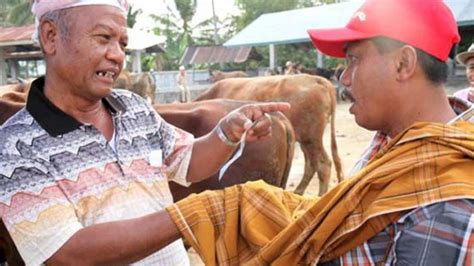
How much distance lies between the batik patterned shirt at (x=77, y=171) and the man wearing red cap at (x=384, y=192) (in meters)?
0.39

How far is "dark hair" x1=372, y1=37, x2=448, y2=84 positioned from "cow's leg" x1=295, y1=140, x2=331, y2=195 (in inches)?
247

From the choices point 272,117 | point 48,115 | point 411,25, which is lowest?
point 272,117

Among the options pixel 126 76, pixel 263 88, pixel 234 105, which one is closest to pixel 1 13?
pixel 126 76

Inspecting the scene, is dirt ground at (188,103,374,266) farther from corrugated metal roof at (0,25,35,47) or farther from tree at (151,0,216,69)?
tree at (151,0,216,69)

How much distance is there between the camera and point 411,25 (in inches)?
57.7

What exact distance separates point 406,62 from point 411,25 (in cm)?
9

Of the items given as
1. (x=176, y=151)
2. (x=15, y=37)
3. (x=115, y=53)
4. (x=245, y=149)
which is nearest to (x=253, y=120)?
(x=176, y=151)

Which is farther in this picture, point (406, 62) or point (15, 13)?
point (15, 13)

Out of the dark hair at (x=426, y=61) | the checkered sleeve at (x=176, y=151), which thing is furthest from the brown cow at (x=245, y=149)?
the dark hair at (x=426, y=61)

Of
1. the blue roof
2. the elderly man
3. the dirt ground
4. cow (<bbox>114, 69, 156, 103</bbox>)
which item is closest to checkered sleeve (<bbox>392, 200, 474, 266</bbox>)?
the elderly man

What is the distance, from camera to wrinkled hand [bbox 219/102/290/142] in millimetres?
1939

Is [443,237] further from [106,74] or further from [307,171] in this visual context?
[307,171]

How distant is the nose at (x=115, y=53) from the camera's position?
185 cm

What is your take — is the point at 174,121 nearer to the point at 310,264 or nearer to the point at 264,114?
the point at 264,114
